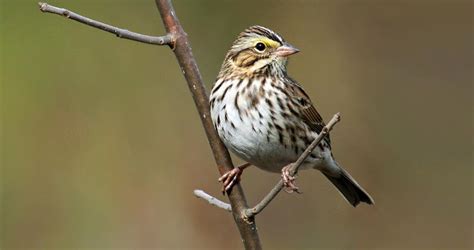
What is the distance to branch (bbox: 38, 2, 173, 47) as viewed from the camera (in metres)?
3.40

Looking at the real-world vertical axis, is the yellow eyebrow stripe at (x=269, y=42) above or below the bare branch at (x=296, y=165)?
above

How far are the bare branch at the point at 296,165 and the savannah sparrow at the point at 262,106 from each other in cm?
91

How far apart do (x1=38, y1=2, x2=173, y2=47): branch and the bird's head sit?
1018 mm

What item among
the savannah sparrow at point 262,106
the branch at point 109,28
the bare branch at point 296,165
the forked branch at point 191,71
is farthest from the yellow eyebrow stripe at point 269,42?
the bare branch at point 296,165

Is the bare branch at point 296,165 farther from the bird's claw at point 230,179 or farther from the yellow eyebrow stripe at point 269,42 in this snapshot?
the yellow eyebrow stripe at point 269,42

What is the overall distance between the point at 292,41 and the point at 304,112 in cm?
385

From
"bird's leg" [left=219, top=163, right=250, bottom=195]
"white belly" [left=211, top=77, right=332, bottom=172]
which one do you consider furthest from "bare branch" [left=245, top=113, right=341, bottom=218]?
"white belly" [left=211, top=77, right=332, bottom=172]

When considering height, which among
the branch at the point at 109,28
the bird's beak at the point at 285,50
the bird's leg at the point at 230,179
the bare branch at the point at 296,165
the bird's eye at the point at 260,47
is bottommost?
the bird's leg at the point at 230,179

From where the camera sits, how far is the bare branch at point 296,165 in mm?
3115

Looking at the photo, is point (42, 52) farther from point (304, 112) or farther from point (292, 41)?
point (304, 112)

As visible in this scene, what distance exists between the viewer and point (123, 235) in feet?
23.3

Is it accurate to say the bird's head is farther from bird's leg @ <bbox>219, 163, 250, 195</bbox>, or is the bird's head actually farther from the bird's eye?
bird's leg @ <bbox>219, 163, 250, 195</bbox>

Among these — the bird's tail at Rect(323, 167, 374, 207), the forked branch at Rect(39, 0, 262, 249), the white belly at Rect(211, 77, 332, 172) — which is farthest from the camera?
the bird's tail at Rect(323, 167, 374, 207)

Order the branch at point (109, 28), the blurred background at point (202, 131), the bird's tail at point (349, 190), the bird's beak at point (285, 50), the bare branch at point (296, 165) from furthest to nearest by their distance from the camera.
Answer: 1. the blurred background at point (202, 131)
2. the bird's tail at point (349, 190)
3. the bird's beak at point (285, 50)
4. the branch at point (109, 28)
5. the bare branch at point (296, 165)
